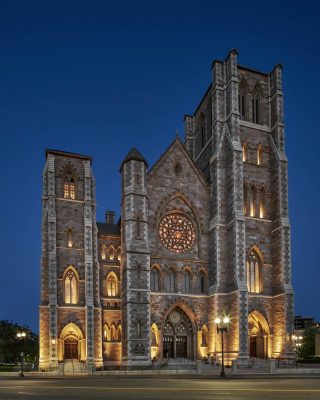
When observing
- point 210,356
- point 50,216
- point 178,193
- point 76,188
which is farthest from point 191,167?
point 210,356

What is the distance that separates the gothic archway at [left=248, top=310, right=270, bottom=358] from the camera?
4728 centimetres

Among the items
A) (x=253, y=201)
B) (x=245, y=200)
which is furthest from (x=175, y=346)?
(x=253, y=201)

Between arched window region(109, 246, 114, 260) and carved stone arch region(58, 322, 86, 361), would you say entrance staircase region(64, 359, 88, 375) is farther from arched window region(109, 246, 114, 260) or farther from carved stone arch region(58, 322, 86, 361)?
arched window region(109, 246, 114, 260)

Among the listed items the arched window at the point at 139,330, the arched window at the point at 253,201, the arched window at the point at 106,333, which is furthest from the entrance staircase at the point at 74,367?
the arched window at the point at 253,201

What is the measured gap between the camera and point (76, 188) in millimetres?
48875

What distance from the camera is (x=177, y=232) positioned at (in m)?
48.4

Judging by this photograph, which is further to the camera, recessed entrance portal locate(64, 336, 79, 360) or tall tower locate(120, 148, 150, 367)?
recessed entrance portal locate(64, 336, 79, 360)

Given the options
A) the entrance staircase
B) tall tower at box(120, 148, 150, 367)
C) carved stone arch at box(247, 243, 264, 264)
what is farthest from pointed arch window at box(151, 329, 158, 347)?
carved stone arch at box(247, 243, 264, 264)

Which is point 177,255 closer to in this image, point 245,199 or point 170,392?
point 245,199

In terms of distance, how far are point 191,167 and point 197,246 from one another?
792 cm

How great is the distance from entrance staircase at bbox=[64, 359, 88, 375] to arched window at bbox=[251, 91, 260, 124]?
29899 mm

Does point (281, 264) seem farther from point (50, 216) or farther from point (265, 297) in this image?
point (50, 216)

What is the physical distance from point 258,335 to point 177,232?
12.6m

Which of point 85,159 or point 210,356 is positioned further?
point 85,159
